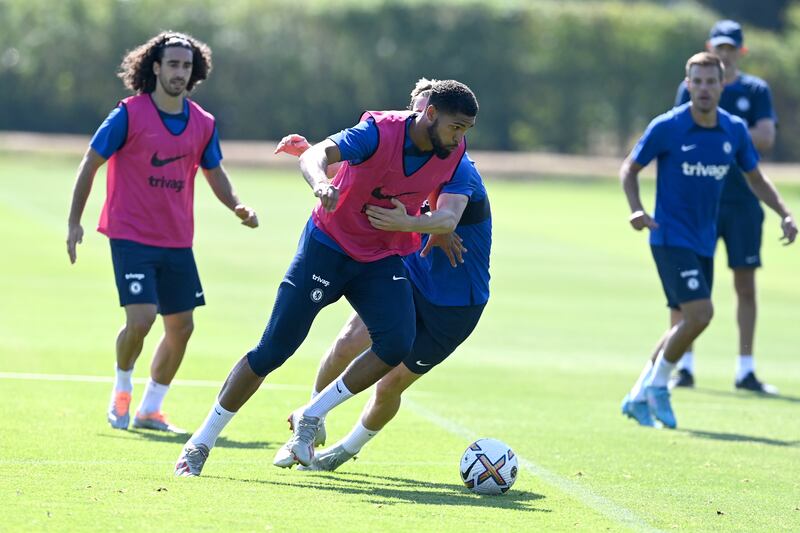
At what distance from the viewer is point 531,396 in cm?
1246

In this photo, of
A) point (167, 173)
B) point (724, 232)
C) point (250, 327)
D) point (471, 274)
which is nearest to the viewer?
point (471, 274)

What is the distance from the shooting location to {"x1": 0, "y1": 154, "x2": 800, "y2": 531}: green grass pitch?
23.6 feet

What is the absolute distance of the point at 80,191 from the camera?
9680mm

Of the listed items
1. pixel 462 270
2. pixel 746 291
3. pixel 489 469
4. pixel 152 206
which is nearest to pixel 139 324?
pixel 152 206

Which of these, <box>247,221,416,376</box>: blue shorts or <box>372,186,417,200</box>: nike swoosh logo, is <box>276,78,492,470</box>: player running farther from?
<box>372,186,417,200</box>: nike swoosh logo

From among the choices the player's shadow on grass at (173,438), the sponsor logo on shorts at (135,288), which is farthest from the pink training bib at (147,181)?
the player's shadow on grass at (173,438)

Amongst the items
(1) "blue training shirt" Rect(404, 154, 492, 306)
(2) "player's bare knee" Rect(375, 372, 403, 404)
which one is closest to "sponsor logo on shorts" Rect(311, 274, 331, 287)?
(1) "blue training shirt" Rect(404, 154, 492, 306)

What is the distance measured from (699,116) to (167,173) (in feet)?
13.6

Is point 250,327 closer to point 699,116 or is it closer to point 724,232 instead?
point 724,232

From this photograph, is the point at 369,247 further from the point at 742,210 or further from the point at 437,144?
the point at 742,210

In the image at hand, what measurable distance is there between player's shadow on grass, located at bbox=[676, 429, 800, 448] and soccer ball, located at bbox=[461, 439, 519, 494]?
295cm

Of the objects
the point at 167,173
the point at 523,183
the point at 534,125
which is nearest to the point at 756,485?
the point at 167,173

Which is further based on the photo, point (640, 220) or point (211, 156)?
point (640, 220)

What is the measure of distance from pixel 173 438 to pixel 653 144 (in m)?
4.33
